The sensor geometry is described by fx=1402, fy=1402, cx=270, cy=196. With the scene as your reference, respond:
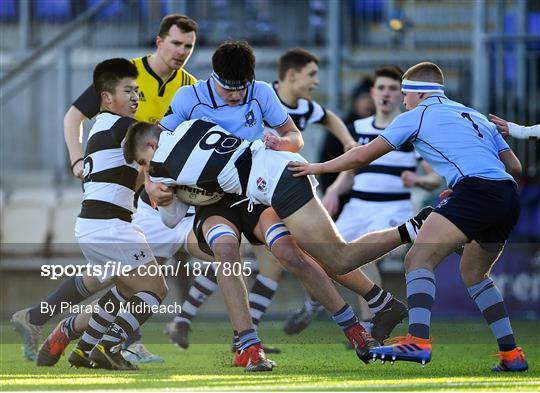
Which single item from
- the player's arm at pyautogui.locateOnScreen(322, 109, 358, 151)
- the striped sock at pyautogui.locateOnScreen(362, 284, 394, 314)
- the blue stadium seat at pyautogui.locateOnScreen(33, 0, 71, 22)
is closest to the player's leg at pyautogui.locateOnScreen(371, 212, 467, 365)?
the striped sock at pyautogui.locateOnScreen(362, 284, 394, 314)

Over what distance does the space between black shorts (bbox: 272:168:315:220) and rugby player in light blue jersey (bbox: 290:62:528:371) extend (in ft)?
0.20

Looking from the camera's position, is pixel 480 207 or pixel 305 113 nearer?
pixel 480 207

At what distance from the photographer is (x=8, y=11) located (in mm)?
16578

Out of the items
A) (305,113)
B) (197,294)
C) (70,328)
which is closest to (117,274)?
(70,328)

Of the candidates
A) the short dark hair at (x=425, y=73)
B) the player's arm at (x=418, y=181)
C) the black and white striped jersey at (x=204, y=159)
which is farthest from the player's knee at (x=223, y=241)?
the player's arm at (x=418, y=181)

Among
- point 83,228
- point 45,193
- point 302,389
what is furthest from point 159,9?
point 302,389

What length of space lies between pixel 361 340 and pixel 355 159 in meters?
1.04

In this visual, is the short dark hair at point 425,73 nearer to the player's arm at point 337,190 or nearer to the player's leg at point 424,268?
the player's leg at point 424,268

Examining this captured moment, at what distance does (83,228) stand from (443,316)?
17.1 feet

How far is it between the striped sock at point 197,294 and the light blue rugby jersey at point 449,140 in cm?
280

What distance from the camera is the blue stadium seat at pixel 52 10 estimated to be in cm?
1642

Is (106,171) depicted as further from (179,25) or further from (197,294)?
(197,294)

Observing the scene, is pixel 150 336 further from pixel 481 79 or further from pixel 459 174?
pixel 481 79

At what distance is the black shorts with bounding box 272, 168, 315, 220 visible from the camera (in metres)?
8.02
